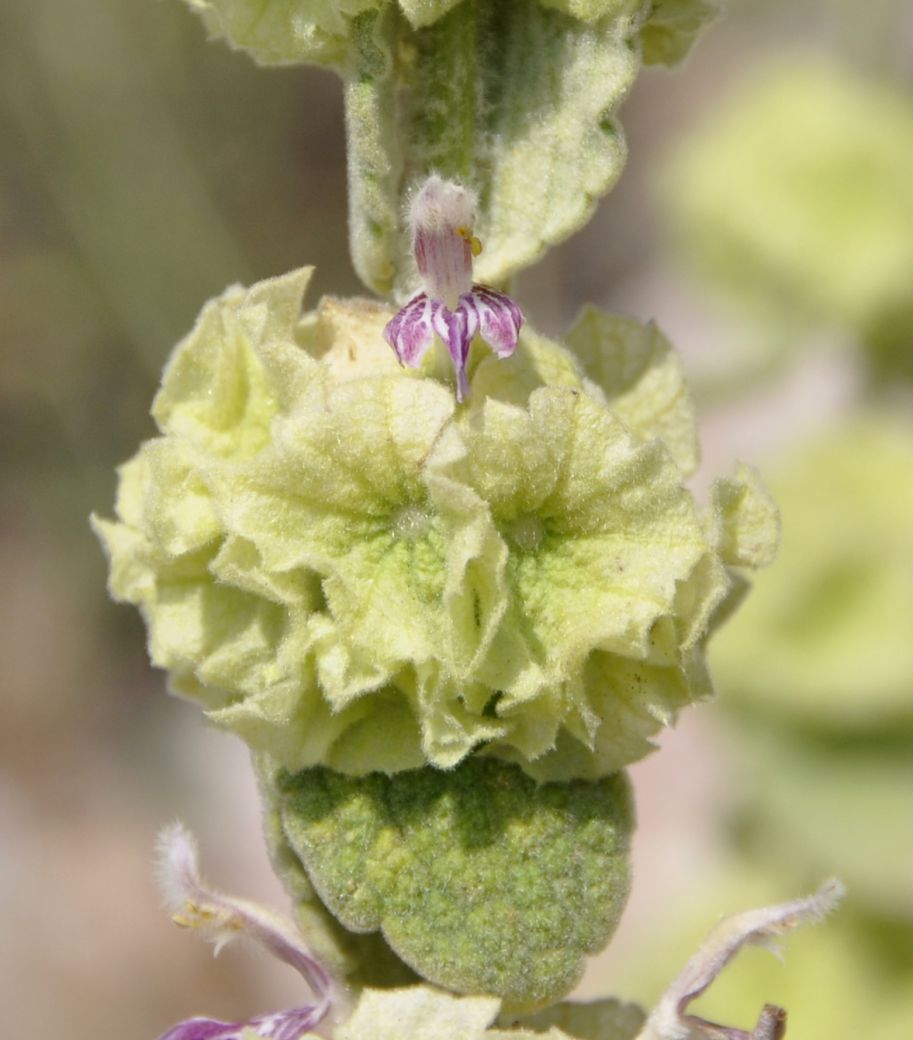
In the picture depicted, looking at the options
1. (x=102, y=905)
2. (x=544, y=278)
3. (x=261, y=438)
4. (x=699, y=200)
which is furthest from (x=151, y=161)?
(x=261, y=438)

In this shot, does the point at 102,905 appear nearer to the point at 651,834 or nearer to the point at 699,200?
the point at 651,834

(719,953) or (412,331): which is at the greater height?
(412,331)

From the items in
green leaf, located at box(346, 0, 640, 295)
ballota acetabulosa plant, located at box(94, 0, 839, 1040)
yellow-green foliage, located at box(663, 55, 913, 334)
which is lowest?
ballota acetabulosa plant, located at box(94, 0, 839, 1040)

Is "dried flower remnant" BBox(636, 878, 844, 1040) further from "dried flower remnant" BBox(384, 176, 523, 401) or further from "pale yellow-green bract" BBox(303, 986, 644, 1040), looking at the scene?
"dried flower remnant" BBox(384, 176, 523, 401)

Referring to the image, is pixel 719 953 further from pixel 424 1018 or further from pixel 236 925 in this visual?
pixel 236 925

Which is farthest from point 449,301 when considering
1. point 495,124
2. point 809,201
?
point 809,201

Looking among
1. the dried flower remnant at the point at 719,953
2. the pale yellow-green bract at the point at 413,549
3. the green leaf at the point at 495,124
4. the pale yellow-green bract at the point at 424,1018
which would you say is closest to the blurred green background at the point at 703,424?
the dried flower remnant at the point at 719,953

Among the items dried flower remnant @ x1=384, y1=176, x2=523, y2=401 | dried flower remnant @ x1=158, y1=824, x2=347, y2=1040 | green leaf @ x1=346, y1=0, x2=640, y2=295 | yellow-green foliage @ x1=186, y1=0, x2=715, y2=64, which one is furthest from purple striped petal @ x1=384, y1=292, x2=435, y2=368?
dried flower remnant @ x1=158, y1=824, x2=347, y2=1040
